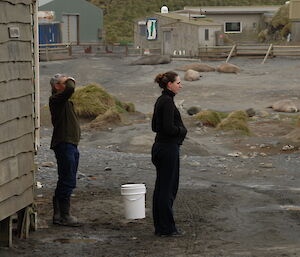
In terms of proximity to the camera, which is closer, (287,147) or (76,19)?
(287,147)

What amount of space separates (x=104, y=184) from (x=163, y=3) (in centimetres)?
6808

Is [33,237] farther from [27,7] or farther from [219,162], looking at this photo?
[219,162]

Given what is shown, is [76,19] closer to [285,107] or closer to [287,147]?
[285,107]

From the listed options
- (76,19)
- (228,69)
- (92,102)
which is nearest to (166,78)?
(92,102)

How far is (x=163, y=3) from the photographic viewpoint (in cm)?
7881

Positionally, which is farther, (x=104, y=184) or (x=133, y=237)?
(x=104, y=184)

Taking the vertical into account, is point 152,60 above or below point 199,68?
above

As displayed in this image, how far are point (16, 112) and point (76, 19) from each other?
4788 centimetres

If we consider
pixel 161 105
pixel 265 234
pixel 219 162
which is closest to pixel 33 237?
pixel 161 105

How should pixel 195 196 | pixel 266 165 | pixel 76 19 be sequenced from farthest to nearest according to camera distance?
1. pixel 76 19
2. pixel 266 165
3. pixel 195 196

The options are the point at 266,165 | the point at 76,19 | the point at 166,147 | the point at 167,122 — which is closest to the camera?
the point at 167,122

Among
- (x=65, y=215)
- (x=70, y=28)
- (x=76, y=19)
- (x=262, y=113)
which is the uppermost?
(x=76, y=19)

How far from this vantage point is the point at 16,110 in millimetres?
8008

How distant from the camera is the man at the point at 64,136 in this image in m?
8.68
